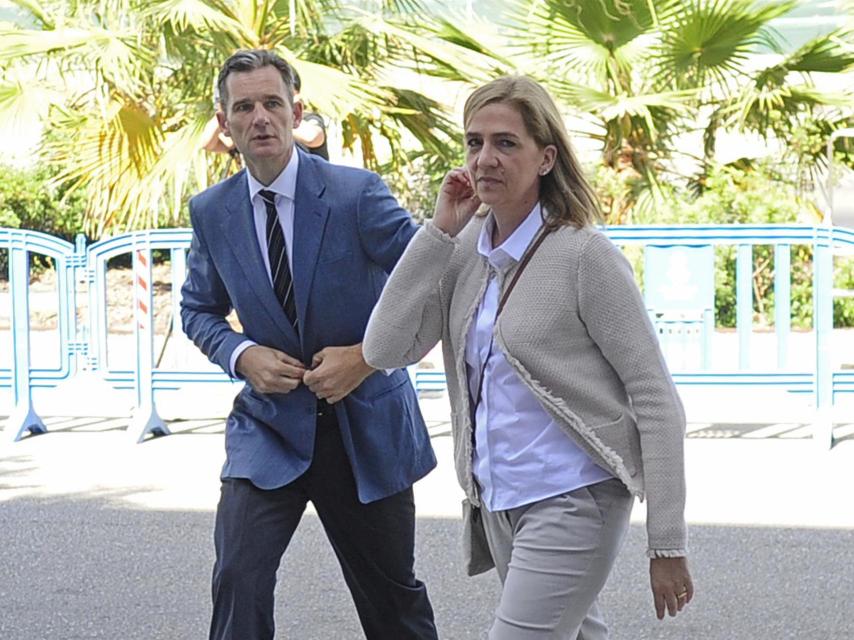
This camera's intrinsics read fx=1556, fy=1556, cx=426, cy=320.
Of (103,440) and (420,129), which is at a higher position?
(420,129)

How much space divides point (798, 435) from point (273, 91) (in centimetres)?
641

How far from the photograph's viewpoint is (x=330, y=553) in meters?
6.64

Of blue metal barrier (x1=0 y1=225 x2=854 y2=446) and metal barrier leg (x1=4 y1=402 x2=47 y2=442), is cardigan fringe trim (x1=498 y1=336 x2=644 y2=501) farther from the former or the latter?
metal barrier leg (x1=4 y1=402 x2=47 y2=442)

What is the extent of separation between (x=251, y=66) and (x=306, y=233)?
435 millimetres

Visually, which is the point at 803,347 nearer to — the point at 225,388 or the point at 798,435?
the point at 798,435

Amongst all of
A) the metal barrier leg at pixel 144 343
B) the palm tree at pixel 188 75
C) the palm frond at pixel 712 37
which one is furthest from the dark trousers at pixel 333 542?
the palm frond at pixel 712 37

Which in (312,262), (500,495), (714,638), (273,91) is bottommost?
(714,638)

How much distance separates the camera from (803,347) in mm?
14000

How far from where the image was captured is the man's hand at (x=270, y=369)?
3758 millimetres

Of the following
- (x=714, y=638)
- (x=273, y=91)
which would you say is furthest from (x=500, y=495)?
(x=714, y=638)

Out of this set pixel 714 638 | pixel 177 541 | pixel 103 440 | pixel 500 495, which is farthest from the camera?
pixel 103 440

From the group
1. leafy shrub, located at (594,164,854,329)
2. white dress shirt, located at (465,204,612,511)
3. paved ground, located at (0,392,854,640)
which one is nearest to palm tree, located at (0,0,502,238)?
leafy shrub, located at (594,164,854,329)

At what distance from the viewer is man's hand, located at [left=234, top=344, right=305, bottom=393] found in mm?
3758

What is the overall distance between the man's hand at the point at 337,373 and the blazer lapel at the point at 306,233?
134 mm
